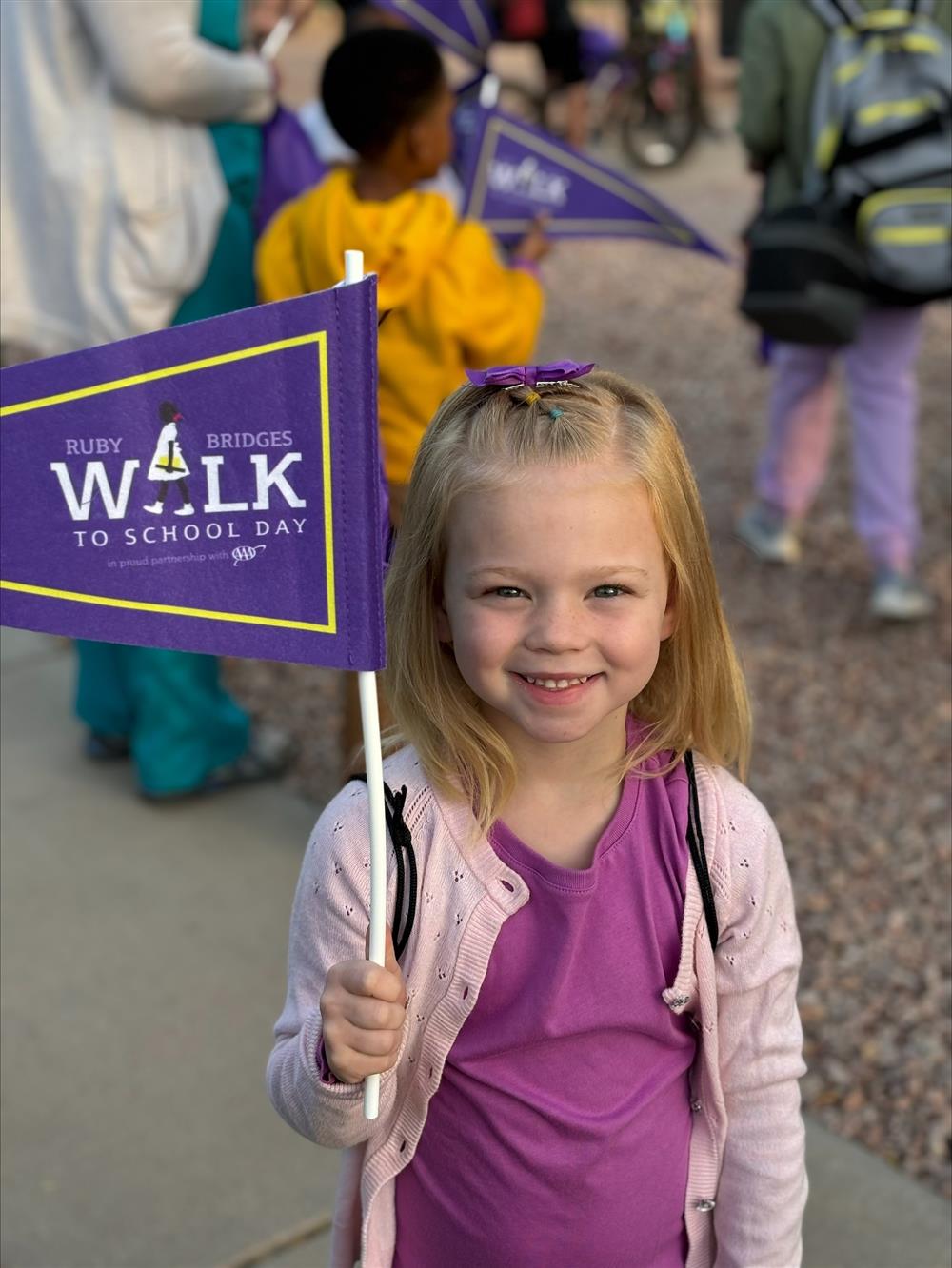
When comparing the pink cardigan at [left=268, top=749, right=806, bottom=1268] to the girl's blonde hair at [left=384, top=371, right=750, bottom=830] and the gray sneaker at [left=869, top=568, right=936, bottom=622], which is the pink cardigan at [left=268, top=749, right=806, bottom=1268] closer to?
the girl's blonde hair at [left=384, top=371, right=750, bottom=830]

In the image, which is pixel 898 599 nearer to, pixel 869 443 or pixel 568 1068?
pixel 869 443

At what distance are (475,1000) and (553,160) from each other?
2.85 metres

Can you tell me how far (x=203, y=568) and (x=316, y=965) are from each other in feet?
1.44

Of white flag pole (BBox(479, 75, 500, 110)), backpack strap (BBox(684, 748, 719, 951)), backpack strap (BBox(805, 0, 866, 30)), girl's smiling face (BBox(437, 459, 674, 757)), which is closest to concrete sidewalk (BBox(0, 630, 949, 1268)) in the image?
backpack strap (BBox(684, 748, 719, 951))

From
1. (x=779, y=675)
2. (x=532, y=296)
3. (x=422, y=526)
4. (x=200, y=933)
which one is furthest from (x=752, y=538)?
(x=422, y=526)

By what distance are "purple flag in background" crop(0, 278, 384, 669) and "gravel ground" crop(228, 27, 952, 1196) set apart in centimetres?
95

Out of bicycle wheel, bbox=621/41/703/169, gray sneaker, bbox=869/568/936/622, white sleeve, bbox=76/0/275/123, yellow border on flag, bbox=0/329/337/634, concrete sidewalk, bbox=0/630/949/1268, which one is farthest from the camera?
bicycle wheel, bbox=621/41/703/169

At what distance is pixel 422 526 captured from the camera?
1.81 m

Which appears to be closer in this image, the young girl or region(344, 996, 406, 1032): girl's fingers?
region(344, 996, 406, 1032): girl's fingers

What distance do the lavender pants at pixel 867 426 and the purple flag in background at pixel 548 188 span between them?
0.87 metres

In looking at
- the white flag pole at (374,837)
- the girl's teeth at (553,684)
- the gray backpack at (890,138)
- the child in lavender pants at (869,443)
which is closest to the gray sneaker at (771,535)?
the child in lavender pants at (869,443)

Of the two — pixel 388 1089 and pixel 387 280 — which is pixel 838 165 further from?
pixel 388 1089

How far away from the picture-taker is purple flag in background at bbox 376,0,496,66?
4.46 metres

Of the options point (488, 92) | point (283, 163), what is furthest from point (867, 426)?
point (283, 163)
